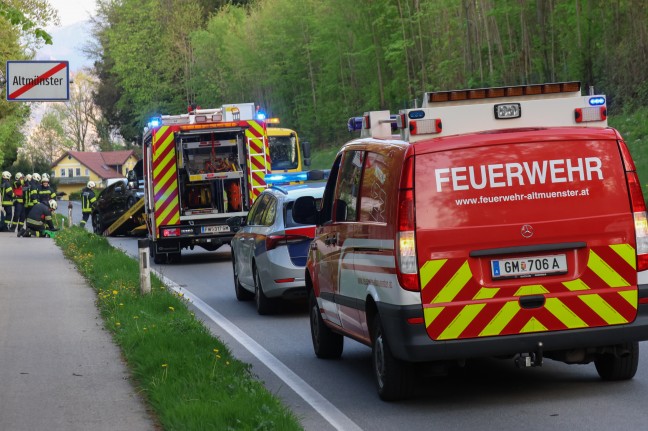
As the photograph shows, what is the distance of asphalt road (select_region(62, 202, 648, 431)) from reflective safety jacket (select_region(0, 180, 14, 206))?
30293 mm

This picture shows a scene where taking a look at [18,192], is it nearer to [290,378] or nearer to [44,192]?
[44,192]

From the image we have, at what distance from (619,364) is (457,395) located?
1208mm

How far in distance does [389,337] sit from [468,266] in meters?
0.72

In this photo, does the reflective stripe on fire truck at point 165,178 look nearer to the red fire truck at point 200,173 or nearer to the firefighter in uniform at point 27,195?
the red fire truck at point 200,173

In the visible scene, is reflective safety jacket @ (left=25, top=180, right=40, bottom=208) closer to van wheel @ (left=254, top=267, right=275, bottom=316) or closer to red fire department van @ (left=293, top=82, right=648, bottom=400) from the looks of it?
van wheel @ (left=254, top=267, right=275, bottom=316)

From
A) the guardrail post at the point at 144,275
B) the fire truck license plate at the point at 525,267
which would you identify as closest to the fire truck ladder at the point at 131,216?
the guardrail post at the point at 144,275

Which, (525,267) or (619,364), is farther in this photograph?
(619,364)

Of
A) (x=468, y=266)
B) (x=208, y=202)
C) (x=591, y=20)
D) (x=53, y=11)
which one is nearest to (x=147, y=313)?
(x=468, y=266)

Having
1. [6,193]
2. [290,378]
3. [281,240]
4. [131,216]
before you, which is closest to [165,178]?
[281,240]

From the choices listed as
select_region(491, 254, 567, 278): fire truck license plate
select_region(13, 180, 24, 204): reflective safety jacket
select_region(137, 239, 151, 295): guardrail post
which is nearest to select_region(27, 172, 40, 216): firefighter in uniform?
select_region(13, 180, 24, 204): reflective safety jacket

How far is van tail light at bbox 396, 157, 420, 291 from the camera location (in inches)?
325

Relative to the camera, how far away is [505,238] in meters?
8.30

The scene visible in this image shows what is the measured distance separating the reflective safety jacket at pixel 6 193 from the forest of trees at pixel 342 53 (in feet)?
52.5

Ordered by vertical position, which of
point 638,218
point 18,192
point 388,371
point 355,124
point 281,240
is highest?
point 18,192
